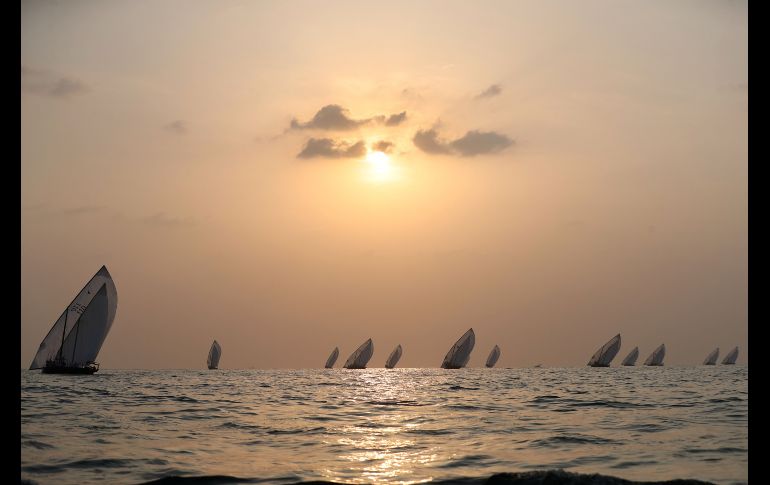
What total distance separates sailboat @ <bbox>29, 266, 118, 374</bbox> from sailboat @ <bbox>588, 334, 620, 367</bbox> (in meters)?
132

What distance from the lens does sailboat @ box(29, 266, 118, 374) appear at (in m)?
94.4

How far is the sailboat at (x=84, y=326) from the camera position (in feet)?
310

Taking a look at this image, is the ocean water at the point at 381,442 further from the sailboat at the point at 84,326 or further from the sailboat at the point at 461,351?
the sailboat at the point at 461,351

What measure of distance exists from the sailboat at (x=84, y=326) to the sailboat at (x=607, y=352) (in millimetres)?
132081

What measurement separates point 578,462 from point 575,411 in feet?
49.5

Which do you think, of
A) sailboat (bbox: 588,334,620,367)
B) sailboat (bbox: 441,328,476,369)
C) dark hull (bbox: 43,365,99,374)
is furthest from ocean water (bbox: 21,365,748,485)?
sailboat (bbox: 588,334,620,367)

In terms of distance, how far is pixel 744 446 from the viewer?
21.1 m

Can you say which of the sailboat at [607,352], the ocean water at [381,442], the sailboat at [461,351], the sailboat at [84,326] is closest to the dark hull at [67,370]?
the sailboat at [84,326]

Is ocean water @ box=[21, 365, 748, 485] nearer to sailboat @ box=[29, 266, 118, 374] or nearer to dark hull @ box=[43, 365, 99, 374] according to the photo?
sailboat @ box=[29, 266, 118, 374]

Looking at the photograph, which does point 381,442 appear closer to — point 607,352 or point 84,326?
point 84,326

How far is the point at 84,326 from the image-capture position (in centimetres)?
9494
